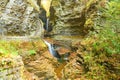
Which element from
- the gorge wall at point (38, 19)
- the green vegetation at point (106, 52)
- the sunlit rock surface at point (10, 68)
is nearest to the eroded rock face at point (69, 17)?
the gorge wall at point (38, 19)

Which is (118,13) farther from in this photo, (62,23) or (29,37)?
(62,23)

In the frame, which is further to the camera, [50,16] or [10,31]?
[50,16]

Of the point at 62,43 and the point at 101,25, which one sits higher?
the point at 101,25

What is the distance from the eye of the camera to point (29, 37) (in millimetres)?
15938

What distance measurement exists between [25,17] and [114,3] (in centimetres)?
792

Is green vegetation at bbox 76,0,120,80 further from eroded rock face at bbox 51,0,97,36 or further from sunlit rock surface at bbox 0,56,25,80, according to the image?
Answer: eroded rock face at bbox 51,0,97,36

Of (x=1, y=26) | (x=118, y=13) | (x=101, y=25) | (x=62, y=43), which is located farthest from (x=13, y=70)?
(x=62, y=43)

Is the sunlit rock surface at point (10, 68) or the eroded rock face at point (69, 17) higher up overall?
the sunlit rock surface at point (10, 68)

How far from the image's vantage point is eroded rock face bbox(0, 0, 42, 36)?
15.4 m

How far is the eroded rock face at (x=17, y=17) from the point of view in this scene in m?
15.4

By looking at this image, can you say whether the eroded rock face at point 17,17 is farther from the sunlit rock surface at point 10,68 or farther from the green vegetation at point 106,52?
the sunlit rock surface at point 10,68

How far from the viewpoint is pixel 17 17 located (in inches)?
621

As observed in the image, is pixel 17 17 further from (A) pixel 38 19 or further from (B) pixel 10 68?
(B) pixel 10 68

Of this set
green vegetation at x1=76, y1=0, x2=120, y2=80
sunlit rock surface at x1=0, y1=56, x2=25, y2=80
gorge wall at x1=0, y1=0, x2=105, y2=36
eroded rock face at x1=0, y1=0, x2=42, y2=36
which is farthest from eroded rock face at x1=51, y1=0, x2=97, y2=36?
sunlit rock surface at x1=0, y1=56, x2=25, y2=80
